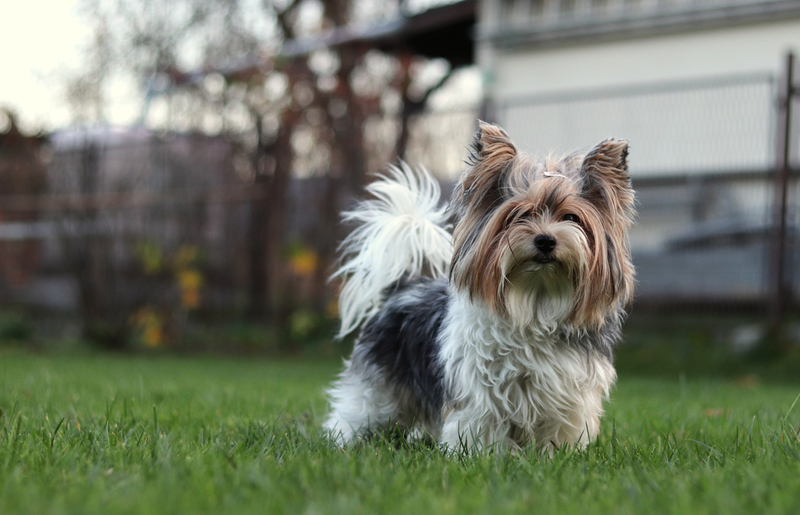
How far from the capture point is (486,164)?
A: 3596mm

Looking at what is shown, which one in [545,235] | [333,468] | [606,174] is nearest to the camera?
[333,468]

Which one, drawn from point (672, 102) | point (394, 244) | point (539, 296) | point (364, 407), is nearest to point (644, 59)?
point (672, 102)

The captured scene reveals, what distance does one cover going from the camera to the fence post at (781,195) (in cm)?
862

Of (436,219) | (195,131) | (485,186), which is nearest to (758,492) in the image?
(485,186)

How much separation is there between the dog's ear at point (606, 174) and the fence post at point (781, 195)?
19.8 feet

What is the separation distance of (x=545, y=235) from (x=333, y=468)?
136 cm

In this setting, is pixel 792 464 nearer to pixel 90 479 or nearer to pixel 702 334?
pixel 90 479

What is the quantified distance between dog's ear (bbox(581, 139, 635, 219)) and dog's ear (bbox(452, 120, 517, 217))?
14.6 inches

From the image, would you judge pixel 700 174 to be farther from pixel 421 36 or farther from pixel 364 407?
pixel 421 36

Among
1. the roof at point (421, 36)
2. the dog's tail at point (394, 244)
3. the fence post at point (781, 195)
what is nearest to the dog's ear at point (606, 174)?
the dog's tail at point (394, 244)

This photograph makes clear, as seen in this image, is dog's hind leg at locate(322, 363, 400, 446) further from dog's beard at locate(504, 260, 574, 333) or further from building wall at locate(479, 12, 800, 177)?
building wall at locate(479, 12, 800, 177)

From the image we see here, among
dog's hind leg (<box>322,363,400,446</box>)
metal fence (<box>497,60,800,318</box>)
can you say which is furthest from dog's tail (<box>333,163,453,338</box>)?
metal fence (<box>497,60,800,318</box>)

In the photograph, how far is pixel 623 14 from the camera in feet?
45.6

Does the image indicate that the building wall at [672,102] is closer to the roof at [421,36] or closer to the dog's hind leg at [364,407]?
the roof at [421,36]
